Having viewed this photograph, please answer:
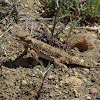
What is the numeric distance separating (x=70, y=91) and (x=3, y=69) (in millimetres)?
1836

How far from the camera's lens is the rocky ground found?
418 cm

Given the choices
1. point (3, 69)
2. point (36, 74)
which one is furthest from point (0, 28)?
point (36, 74)

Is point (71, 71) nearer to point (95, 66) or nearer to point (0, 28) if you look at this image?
point (95, 66)

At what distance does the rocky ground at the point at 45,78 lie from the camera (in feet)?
13.7

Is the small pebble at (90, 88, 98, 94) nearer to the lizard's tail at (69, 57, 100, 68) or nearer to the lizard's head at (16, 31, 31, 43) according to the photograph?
the lizard's tail at (69, 57, 100, 68)

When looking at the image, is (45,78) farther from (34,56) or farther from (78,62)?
(78,62)

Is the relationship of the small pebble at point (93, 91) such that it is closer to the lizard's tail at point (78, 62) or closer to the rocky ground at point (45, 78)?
the rocky ground at point (45, 78)

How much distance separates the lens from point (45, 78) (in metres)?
4.59

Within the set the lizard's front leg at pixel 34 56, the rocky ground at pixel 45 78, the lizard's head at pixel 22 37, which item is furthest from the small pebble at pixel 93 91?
the lizard's head at pixel 22 37

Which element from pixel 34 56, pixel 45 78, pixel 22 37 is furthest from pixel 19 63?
pixel 45 78

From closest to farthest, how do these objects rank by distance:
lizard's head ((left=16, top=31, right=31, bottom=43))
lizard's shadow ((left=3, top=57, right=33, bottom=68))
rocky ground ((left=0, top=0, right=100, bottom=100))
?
rocky ground ((left=0, top=0, right=100, bottom=100))
lizard's head ((left=16, top=31, right=31, bottom=43))
lizard's shadow ((left=3, top=57, right=33, bottom=68))

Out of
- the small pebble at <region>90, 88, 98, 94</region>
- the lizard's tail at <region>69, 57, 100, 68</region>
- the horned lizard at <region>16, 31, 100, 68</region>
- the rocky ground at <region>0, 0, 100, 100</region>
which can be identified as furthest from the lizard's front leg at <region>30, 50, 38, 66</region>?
the small pebble at <region>90, 88, 98, 94</region>

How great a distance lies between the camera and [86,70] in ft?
16.2

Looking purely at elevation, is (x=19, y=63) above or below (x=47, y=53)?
below
